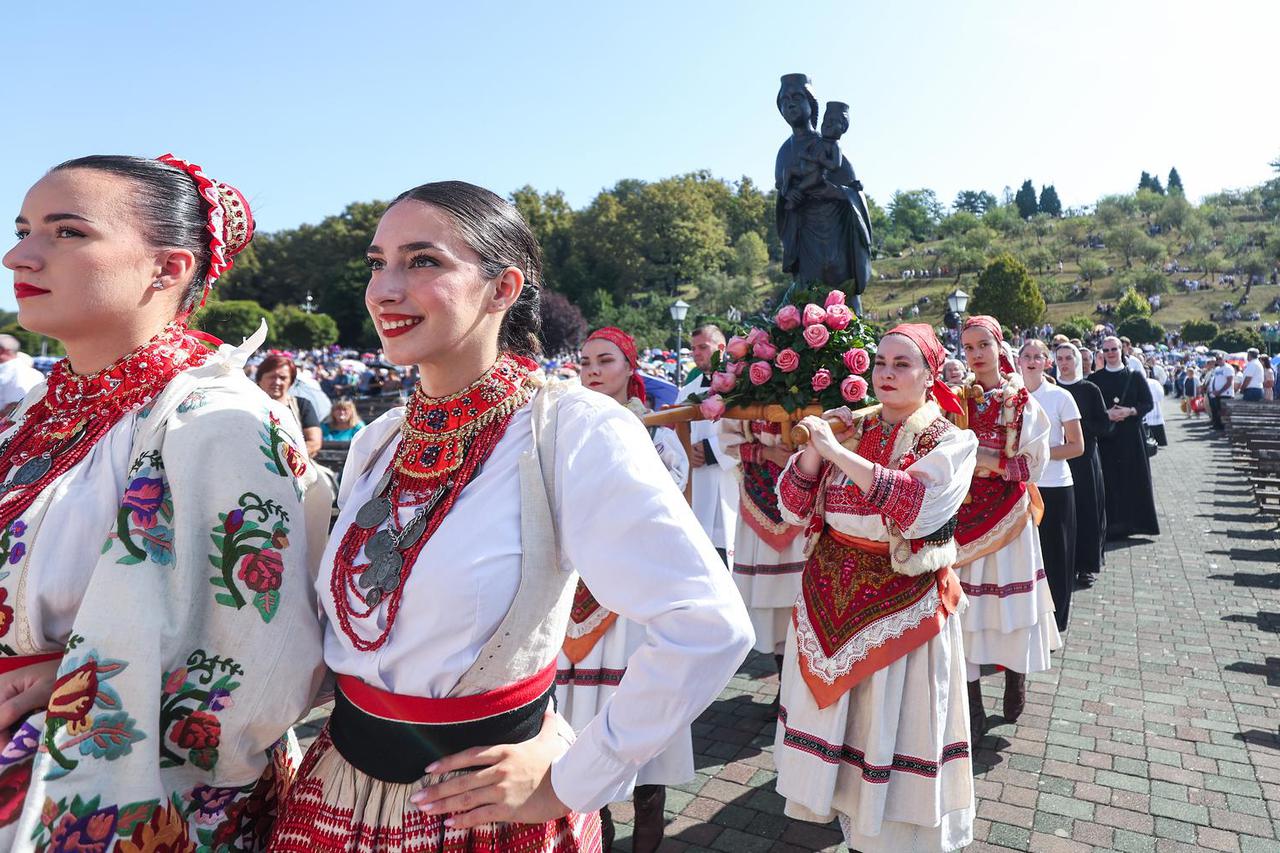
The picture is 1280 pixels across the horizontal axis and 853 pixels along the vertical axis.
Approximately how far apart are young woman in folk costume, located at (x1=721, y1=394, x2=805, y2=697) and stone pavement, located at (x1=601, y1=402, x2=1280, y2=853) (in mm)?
487

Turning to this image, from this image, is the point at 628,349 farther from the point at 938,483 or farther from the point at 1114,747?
the point at 1114,747

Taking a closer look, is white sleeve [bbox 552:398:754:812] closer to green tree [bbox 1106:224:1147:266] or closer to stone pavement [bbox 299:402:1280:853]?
stone pavement [bbox 299:402:1280:853]

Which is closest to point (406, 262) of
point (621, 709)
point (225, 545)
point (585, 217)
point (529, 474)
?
point (529, 474)

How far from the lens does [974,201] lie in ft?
459

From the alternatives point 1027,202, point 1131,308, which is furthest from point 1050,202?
point 1131,308

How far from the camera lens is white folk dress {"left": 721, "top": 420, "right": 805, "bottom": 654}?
541 cm

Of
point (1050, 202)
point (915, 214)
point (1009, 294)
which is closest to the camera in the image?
point (1009, 294)

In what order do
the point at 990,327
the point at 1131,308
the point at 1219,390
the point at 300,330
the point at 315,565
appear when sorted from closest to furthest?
the point at 315,565 → the point at 990,327 → the point at 1219,390 → the point at 300,330 → the point at 1131,308

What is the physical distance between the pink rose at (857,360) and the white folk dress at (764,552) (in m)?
1.41

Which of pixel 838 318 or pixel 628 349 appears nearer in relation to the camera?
pixel 838 318

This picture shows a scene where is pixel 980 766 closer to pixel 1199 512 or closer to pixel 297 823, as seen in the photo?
pixel 297 823

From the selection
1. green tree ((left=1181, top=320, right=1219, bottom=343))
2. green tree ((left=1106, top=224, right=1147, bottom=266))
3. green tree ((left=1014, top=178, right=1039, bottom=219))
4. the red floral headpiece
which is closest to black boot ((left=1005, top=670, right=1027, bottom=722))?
the red floral headpiece

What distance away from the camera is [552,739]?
1.59 meters

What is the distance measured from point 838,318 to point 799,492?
101 centimetres
